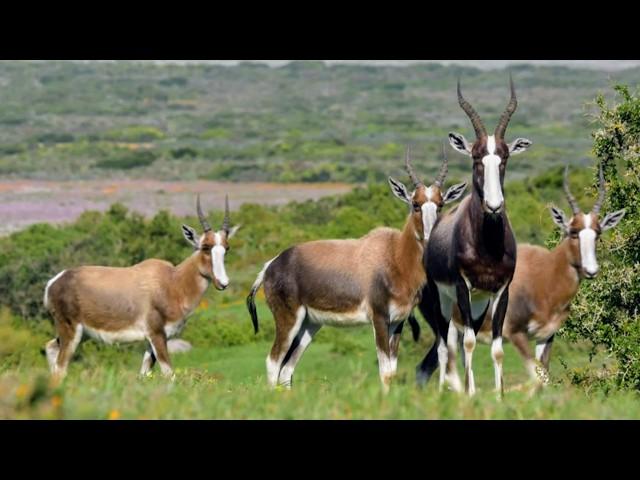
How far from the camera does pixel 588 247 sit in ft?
56.6

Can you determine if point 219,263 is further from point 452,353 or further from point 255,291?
point 452,353

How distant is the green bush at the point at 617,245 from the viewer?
1789cm

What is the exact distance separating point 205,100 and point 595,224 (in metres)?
181

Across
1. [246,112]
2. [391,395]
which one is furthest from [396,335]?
[246,112]

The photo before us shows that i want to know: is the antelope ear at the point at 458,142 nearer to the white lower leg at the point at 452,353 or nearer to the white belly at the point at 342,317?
the white lower leg at the point at 452,353

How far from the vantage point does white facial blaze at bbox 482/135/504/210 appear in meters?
13.7

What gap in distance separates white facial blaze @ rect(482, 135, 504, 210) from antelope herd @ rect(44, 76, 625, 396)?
1cm

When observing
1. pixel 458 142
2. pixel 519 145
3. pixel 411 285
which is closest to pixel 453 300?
pixel 411 285

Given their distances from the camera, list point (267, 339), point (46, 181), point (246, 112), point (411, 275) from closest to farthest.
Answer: point (411, 275)
point (267, 339)
point (46, 181)
point (246, 112)

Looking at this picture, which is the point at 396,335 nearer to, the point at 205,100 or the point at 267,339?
the point at 267,339

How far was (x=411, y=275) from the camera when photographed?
16.8 metres

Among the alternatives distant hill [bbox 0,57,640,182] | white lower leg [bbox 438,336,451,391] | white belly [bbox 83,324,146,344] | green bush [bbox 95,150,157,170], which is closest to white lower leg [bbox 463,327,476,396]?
white lower leg [bbox 438,336,451,391]

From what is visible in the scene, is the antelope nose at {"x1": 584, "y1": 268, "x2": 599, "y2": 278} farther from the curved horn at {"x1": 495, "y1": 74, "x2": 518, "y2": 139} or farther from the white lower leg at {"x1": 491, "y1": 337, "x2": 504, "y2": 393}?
the curved horn at {"x1": 495, "y1": 74, "x2": 518, "y2": 139}

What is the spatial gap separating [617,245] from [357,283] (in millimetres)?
3609
